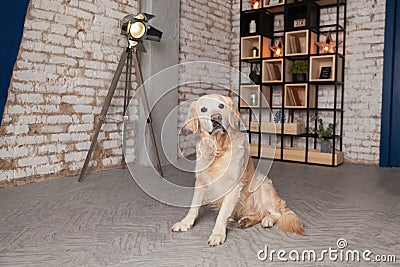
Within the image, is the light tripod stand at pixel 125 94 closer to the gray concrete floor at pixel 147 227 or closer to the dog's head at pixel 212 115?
the gray concrete floor at pixel 147 227

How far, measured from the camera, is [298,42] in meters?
5.05

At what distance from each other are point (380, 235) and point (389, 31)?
3281 millimetres

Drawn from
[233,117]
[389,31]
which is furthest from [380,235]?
[389,31]

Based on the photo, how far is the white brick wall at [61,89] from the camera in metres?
3.25

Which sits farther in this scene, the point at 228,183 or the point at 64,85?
the point at 64,85

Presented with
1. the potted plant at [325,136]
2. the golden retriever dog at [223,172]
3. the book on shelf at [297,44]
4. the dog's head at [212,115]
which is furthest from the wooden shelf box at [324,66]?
the dog's head at [212,115]

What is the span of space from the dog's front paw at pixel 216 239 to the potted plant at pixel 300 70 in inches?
134

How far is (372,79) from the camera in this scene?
15.5ft

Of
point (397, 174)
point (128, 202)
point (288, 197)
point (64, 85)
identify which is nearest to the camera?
point (128, 202)

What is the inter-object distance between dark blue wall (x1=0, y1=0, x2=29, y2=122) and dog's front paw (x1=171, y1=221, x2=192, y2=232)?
1849 mm

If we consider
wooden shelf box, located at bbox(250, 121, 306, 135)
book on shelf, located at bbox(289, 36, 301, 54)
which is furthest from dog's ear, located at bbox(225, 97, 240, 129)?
book on shelf, located at bbox(289, 36, 301, 54)

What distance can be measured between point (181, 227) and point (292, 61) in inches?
142

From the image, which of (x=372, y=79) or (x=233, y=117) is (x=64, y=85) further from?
(x=372, y=79)

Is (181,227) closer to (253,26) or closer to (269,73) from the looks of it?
(269,73)
